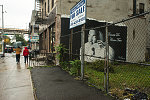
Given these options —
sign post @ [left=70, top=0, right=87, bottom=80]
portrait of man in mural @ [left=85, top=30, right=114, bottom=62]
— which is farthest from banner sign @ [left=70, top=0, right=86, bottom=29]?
portrait of man in mural @ [left=85, top=30, right=114, bottom=62]

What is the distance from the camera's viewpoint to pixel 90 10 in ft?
40.2

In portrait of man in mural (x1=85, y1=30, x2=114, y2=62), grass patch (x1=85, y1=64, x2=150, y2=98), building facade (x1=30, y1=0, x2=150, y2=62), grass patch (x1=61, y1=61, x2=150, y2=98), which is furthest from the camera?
portrait of man in mural (x1=85, y1=30, x2=114, y2=62)

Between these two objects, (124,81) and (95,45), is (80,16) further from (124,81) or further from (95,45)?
(95,45)

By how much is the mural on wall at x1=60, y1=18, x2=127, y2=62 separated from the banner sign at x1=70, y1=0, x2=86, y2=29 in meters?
3.96

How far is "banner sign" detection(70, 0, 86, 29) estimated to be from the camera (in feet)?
19.5

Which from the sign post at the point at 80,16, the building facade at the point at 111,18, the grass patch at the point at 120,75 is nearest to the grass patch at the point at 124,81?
the grass patch at the point at 120,75

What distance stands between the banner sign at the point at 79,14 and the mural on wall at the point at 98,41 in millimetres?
3961

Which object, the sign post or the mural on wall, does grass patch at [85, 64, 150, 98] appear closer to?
the sign post

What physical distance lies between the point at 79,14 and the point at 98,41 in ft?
20.4

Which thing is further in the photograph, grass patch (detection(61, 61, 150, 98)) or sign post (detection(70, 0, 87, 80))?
sign post (detection(70, 0, 87, 80))

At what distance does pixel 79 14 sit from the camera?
254 inches

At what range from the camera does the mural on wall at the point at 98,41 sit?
11.3 meters

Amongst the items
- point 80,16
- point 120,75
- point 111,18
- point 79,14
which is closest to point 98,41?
point 111,18

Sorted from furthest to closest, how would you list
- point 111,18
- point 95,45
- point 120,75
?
point 111,18 < point 95,45 < point 120,75
